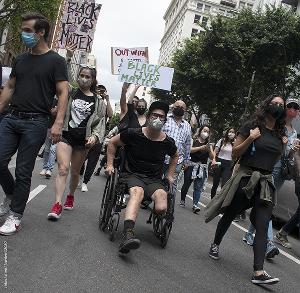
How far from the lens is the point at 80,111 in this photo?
6242mm

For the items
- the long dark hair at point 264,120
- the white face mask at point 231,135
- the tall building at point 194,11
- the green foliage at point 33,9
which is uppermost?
the tall building at point 194,11

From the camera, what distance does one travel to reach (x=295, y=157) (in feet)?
23.6

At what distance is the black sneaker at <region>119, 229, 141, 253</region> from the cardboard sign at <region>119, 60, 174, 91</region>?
507cm

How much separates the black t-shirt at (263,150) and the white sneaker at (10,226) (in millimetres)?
2351

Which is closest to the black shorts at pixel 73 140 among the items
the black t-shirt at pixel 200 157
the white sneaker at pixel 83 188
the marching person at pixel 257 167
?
the marching person at pixel 257 167

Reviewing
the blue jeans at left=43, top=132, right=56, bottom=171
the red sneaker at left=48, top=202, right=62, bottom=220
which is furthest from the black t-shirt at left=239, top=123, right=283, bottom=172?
the blue jeans at left=43, top=132, right=56, bottom=171

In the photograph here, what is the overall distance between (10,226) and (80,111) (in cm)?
181

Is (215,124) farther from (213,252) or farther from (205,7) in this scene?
(205,7)

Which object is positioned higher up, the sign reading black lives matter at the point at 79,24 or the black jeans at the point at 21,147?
the sign reading black lives matter at the point at 79,24

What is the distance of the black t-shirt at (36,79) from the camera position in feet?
16.8

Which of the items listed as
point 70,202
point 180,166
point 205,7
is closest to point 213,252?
point 70,202

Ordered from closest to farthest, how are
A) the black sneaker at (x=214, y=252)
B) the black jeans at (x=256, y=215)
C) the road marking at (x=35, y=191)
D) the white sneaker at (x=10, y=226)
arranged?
the white sneaker at (x=10, y=226)
the black jeans at (x=256, y=215)
the black sneaker at (x=214, y=252)
the road marking at (x=35, y=191)

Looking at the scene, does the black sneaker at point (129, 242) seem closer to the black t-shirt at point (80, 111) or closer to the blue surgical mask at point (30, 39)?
the black t-shirt at point (80, 111)

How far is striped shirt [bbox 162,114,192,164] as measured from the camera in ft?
26.9
